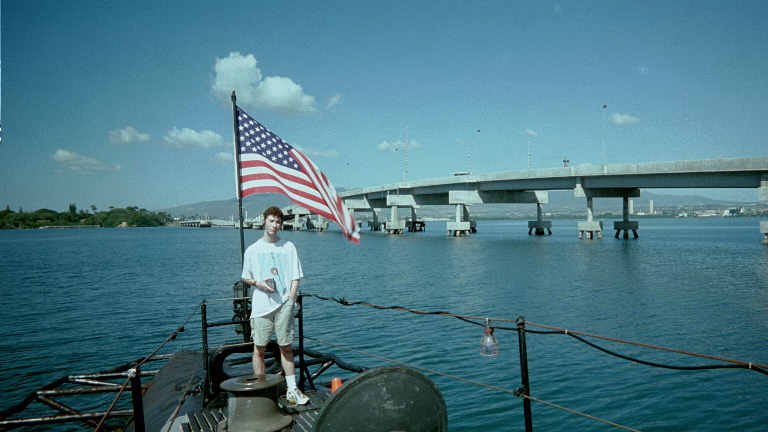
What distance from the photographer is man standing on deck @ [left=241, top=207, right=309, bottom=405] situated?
20.4 ft

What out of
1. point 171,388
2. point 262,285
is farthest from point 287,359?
point 171,388

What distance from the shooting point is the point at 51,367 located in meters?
15.0

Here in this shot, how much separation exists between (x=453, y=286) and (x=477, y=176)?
5526 centimetres

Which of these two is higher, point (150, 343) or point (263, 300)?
point (263, 300)

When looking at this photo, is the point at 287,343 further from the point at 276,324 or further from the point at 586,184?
the point at 586,184

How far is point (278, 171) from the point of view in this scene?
8.55 metres

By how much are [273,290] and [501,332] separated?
12914mm

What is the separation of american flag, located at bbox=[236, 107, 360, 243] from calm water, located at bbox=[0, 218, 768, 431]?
17.8 feet

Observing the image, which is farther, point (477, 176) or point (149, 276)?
point (477, 176)

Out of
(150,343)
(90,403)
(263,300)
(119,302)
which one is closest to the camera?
(263,300)

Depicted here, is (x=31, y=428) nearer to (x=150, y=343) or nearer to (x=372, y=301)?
(x=150, y=343)

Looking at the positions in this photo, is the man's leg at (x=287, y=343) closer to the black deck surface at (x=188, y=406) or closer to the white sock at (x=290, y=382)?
the white sock at (x=290, y=382)

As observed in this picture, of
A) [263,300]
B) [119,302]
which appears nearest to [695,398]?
[263,300]

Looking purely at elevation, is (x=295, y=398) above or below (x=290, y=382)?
below
